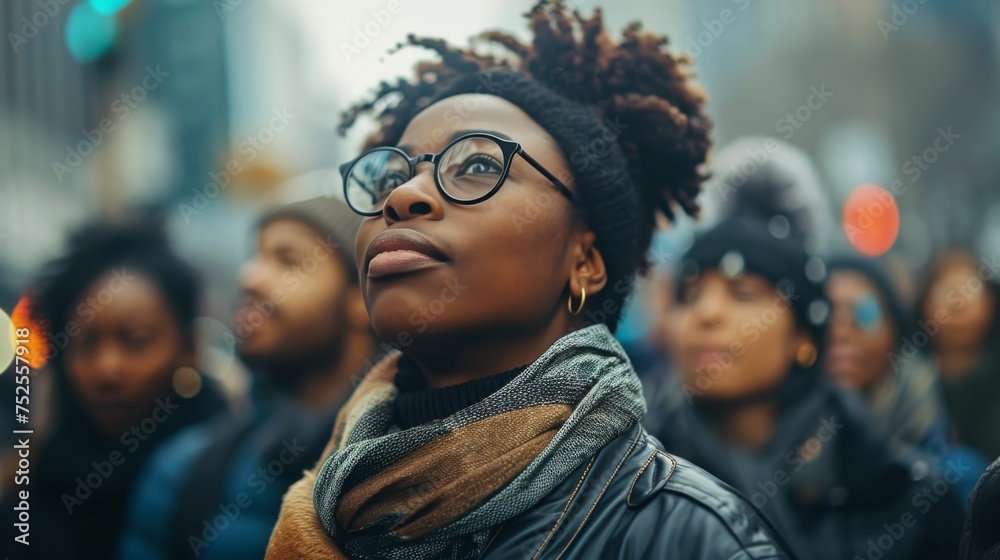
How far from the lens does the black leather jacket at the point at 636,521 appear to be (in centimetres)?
177

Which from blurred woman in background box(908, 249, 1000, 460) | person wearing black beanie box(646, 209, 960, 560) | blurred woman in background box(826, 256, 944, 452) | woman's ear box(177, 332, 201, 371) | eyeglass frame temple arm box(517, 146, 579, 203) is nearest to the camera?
eyeglass frame temple arm box(517, 146, 579, 203)

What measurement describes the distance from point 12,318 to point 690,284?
298cm

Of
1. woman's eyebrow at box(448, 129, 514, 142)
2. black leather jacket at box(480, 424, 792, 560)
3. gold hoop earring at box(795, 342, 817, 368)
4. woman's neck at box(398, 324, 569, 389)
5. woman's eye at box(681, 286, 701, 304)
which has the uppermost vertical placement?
woman's eyebrow at box(448, 129, 514, 142)

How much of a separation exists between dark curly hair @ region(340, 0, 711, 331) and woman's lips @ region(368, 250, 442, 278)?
0.50 m

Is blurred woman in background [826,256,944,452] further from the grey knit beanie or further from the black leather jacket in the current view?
the black leather jacket

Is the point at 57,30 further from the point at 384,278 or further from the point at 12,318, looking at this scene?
the point at 384,278

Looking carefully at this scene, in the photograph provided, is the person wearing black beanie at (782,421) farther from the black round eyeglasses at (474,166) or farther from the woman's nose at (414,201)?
the woman's nose at (414,201)

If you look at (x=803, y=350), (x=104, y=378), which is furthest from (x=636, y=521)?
(x=104, y=378)

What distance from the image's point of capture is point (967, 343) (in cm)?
473

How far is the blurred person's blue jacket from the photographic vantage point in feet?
11.1

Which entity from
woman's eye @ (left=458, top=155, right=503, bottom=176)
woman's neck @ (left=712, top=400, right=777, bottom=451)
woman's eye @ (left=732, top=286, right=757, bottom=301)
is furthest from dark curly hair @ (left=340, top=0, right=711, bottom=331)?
woman's neck @ (left=712, top=400, right=777, bottom=451)

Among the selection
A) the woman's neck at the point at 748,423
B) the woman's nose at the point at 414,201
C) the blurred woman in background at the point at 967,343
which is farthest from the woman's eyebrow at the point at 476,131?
the blurred woman in background at the point at 967,343

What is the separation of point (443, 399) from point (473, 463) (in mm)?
233

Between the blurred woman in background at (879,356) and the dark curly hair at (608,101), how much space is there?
2.71m
